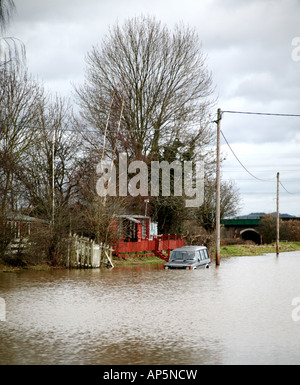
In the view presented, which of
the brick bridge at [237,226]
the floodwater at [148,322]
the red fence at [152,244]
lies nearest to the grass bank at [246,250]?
the red fence at [152,244]

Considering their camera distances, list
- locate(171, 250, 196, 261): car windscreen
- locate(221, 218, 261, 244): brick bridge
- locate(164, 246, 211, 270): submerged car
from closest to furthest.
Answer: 1. locate(164, 246, 211, 270): submerged car
2. locate(171, 250, 196, 261): car windscreen
3. locate(221, 218, 261, 244): brick bridge

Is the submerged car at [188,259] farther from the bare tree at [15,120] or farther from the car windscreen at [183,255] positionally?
the bare tree at [15,120]

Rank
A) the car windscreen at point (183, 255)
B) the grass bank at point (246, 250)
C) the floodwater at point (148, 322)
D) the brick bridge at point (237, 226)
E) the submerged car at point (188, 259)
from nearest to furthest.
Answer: the floodwater at point (148, 322), the submerged car at point (188, 259), the car windscreen at point (183, 255), the grass bank at point (246, 250), the brick bridge at point (237, 226)

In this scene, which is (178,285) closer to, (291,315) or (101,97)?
(291,315)

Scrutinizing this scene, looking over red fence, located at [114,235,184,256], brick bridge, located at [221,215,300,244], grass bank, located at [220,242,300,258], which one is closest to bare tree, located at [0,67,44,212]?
red fence, located at [114,235,184,256]

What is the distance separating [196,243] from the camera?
149 ft

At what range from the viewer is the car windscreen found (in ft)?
94.6

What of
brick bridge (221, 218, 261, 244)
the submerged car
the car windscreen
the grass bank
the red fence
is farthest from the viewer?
brick bridge (221, 218, 261, 244)

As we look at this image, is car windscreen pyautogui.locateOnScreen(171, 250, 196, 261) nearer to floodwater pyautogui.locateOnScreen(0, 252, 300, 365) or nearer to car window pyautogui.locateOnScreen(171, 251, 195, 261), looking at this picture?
car window pyautogui.locateOnScreen(171, 251, 195, 261)

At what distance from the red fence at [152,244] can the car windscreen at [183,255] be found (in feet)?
16.0

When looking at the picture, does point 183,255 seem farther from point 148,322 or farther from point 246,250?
point 246,250

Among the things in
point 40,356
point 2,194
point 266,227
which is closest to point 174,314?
point 40,356

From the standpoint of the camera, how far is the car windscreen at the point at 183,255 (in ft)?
94.6

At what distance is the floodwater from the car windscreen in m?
5.92
